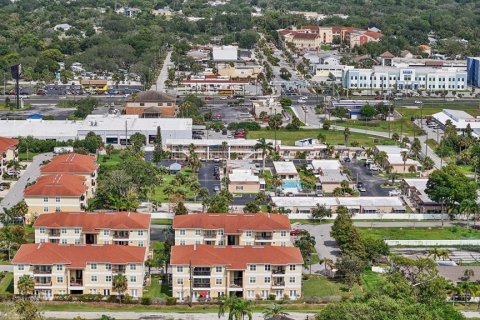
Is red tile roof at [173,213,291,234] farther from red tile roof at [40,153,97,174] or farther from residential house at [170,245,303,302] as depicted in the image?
red tile roof at [40,153,97,174]

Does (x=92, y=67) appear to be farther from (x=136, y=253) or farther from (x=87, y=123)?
(x=136, y=253)

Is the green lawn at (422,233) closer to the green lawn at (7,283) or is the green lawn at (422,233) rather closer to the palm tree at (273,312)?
the palm tree at (273,312)

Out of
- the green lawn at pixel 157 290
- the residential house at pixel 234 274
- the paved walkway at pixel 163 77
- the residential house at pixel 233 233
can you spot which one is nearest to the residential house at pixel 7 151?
the residential house at pixel 233 233

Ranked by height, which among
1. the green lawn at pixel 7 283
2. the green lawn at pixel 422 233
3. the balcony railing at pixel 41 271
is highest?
the balcony railing at pixel 41 271

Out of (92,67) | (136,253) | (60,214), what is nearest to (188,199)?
(60,214)

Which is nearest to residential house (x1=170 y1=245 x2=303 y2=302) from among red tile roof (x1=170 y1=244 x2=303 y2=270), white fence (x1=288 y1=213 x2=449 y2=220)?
red tile roof (x1=170 y1=244 x2=303 y2=270)

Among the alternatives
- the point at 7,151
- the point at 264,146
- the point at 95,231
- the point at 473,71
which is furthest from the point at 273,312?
the point at 473,71
